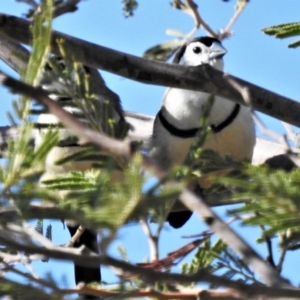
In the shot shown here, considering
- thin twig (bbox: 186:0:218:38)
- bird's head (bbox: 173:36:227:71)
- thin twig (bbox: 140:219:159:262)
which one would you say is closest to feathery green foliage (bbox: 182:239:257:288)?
thin twig (bbox: 140:219:159:262)

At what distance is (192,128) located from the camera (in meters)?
3.43

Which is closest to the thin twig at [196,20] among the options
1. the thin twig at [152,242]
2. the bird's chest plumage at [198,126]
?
the bird's chest plumage at [198,126]

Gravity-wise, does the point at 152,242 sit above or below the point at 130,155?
below

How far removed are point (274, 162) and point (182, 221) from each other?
2.60ft

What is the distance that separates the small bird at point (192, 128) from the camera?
3391mm

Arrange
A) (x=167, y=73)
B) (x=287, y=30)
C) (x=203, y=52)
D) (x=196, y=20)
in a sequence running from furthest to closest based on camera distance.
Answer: (x=203, y=52)
(x=196, y=20)
(x=167, y=73)
(x=287, y=30)

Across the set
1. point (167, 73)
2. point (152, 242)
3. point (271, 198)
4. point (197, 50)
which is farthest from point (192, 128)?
point (271, 198)

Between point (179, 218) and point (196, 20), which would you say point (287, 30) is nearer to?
point (196, 20)

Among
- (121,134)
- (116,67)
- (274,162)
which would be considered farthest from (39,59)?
(274,162)

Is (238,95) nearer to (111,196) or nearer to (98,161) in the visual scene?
(98,161)

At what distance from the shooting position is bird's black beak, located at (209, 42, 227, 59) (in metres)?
3.65

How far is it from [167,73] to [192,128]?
1.42 metres

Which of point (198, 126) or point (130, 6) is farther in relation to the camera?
point (130, 6)

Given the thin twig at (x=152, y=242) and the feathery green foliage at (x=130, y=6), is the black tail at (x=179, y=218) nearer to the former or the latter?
the feathery green foliage at (x=130, y=6)
